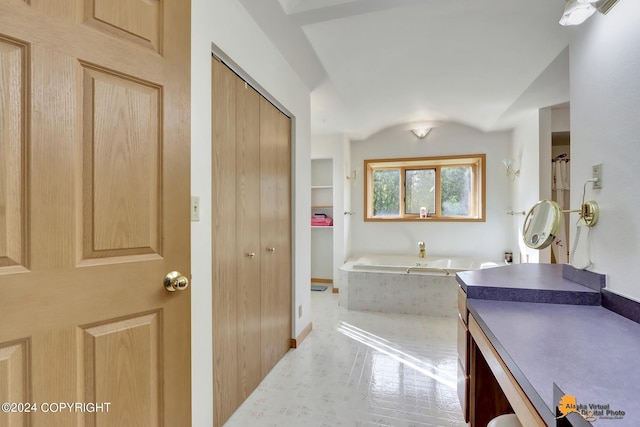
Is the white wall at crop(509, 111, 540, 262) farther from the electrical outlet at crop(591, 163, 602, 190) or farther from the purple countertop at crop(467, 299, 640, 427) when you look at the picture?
the purple countertop at crop(467, 299, 640, 427)

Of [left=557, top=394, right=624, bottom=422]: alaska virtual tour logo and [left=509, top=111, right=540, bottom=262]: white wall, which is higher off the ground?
Result: [left=509, top=111, right=540, bottom=262]: white wall

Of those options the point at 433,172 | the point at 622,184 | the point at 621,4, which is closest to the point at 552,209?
the point at 622,184

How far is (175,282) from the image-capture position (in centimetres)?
100

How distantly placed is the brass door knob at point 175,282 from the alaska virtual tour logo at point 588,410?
3.53ft

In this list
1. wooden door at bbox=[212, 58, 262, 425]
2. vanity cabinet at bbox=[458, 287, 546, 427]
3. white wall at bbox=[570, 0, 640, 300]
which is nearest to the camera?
white wall at bbox=[570, 0, 640, 300]

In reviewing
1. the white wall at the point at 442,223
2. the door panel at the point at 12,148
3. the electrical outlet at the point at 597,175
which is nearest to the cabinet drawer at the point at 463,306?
the electrical outlet at the point at 597,175

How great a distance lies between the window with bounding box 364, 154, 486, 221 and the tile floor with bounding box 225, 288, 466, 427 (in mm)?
1879

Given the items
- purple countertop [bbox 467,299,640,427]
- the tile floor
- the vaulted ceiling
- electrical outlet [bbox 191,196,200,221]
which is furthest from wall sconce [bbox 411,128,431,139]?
electrical outlet [bbox 191,196,200,221]

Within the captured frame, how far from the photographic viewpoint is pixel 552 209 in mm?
1442

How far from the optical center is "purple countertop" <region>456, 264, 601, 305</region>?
4.18 feet

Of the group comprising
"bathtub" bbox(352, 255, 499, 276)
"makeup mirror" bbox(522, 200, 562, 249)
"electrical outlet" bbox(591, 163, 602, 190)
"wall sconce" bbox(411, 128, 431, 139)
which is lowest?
"bathtub" bbox(352, 255, 499, 276)

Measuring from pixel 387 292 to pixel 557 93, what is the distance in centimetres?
263

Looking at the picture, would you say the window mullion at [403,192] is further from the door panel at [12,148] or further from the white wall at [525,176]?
the door panel at [12,148]

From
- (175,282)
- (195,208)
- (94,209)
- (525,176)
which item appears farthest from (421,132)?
(94,209)
